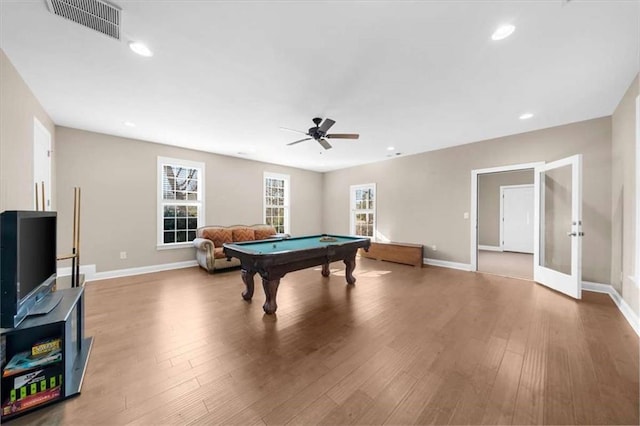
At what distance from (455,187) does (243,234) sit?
4.80 m

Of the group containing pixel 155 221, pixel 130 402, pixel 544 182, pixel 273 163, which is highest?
pixel 273 163

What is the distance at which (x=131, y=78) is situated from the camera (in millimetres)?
2521

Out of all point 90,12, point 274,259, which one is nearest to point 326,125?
point 274,259

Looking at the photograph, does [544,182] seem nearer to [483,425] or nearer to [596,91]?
[596,91]

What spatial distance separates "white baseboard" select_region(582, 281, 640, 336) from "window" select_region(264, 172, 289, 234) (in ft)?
20.3

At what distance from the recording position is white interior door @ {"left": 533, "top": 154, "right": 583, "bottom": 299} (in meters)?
3.21

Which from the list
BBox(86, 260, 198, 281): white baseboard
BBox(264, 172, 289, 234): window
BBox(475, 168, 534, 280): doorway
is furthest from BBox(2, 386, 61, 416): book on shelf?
BBox(475, 168, 534, 280): doorway

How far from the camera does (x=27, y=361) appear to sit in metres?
1.49

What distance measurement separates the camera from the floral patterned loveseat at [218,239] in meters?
4.64

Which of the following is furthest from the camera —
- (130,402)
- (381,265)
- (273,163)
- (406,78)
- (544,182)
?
(273,163)

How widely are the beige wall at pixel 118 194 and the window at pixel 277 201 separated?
1157 millimetres

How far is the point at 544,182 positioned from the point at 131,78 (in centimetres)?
588

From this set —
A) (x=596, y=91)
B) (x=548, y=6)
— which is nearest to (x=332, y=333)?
(x=548, y=6)

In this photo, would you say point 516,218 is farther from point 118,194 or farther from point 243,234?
point 118,194
